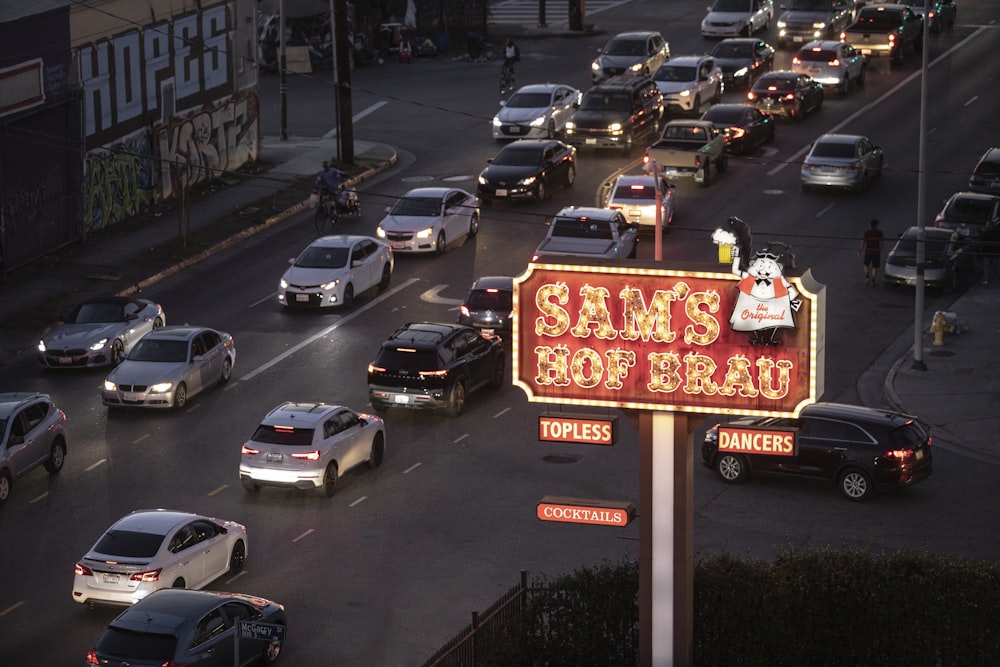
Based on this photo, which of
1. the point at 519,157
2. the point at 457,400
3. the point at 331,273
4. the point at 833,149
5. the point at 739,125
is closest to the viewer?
the point at 457,400

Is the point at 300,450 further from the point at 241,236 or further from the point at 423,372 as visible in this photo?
the point at 241,236

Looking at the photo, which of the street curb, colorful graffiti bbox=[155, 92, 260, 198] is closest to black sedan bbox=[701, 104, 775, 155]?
the street curb

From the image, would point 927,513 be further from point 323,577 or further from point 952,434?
point 323,577

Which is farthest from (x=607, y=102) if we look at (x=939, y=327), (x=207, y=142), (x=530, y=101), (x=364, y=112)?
(x=939, y=327)

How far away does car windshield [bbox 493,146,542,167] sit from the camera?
56344 millimetres

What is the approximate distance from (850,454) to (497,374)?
961 cm

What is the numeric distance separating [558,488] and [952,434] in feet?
29.3

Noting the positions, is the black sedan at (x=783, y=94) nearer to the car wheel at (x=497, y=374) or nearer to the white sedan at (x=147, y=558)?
the car wheel at (x=497, y=374)

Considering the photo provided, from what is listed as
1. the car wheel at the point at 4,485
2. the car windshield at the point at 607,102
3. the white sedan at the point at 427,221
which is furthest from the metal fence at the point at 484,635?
the car windshield at the point at 607,102

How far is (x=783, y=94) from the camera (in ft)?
212

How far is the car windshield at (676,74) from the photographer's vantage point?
66375 mm

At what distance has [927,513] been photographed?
3441cm

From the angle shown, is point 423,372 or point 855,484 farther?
point 423,372

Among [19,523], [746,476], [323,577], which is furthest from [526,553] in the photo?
[19,523]
